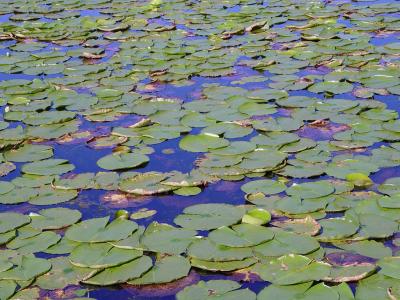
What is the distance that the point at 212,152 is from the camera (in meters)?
3.56

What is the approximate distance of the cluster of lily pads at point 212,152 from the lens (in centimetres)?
255

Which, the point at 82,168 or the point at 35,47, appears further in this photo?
the point at 35,47

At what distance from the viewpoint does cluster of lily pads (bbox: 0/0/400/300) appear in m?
2.55

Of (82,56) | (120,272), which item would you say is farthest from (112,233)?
(82,56)

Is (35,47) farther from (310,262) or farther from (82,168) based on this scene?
(310,262)

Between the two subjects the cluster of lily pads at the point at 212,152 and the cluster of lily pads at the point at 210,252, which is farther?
the cluster of lily pads at the point at 212,152

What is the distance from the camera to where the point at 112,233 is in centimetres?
282

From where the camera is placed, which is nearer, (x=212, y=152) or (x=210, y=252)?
(x=210, y=252)

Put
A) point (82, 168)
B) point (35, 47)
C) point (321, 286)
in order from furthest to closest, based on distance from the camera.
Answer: point (35, 47) → point (82, 168) → point (321, 286)

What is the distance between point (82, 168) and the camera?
3562 millimetres

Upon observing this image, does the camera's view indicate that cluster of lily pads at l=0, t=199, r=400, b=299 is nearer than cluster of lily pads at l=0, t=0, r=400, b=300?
Yes

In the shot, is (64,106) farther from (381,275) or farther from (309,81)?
(381,275)

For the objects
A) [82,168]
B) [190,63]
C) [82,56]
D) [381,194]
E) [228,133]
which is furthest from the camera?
[82,56]

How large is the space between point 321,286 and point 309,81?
2.50 metres
